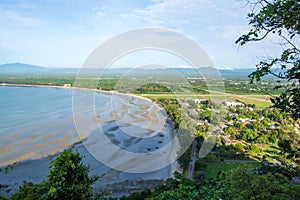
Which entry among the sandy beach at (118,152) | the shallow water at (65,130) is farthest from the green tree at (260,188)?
the shallow water at (65,130)

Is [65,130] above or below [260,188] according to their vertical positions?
below

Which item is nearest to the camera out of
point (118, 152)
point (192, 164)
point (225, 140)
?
point (192, 164)

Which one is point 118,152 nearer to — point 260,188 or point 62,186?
point 62,186

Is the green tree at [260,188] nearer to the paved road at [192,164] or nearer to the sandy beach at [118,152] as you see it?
the sandy beach at [118,152]

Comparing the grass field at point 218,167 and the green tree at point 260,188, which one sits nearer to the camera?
the green tree at point 260,188

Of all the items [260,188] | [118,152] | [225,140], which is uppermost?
[260,188]

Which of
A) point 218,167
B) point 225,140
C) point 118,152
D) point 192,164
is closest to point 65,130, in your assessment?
point 118,152

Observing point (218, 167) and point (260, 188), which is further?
point (218, 167)

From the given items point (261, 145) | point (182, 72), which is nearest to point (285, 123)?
point (261, 145)

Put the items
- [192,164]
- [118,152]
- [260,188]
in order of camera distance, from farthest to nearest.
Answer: [118,152] < [192,164] < [260,188]
